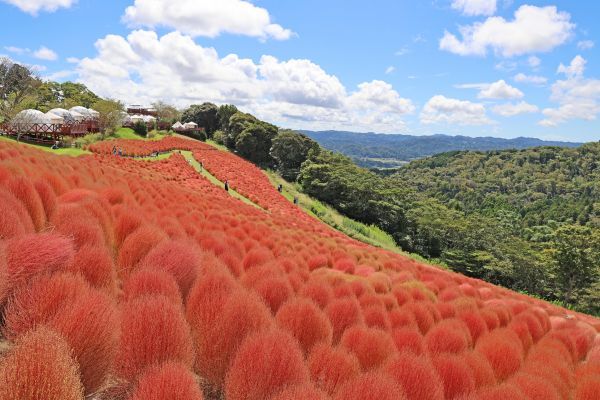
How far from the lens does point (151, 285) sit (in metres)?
2.43

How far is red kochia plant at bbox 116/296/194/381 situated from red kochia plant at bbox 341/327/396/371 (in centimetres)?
129

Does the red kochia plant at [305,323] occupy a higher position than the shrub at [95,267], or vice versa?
the shrub at [95,267]

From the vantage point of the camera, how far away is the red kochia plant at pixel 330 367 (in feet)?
7.03

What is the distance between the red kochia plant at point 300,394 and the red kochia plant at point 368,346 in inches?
46.1

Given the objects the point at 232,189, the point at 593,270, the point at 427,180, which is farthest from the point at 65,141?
the point at 427,180

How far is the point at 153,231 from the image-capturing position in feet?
12.6

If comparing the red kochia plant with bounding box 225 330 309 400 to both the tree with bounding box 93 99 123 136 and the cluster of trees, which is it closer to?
the tree with bounding box 93 99 123 136

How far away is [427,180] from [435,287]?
144 meters

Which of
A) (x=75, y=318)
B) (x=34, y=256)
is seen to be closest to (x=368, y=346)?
(x=75, y=318)

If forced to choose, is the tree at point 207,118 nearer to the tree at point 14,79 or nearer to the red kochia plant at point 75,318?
the tree at point 14,79

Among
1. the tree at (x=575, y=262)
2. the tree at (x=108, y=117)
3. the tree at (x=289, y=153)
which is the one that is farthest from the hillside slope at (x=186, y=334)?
the tree at (x=289, y=153)

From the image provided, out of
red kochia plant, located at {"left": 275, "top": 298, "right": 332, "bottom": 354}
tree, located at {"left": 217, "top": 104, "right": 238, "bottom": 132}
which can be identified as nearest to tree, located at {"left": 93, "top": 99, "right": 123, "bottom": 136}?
tree, located at {"left": 217, "top": 104, "right": 238, "bottom": 132}

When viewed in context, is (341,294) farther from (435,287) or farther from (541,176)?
(541,176)

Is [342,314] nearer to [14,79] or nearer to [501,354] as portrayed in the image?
[501,354]
